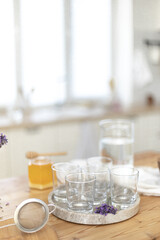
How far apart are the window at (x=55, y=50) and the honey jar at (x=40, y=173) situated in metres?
1.97

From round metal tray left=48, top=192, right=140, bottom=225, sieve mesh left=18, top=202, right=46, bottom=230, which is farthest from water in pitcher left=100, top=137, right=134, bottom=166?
sieve mesh left=18, top=202, right=46, bottom=230

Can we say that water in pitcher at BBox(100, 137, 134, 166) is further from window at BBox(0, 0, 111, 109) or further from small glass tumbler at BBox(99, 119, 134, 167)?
window at BBox(0, 0, 111, 109)

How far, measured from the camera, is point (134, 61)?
12.4 feet

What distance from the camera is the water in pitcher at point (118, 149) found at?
58.2 inches

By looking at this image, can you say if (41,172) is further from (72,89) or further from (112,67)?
(112,67)

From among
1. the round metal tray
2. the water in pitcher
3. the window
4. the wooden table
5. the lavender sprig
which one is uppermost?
the window

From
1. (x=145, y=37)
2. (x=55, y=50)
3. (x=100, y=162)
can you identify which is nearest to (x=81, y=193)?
(x=100, y=162)

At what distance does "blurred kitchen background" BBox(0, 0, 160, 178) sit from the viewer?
2912mm

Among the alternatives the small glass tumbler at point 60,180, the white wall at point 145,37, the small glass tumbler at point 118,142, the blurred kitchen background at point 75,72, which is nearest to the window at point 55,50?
the blurred kitchen background at point 75,72

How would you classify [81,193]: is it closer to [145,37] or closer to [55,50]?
[55,50]

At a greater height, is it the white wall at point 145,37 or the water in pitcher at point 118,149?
the white wall at point 145,37

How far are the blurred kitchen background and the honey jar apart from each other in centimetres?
132

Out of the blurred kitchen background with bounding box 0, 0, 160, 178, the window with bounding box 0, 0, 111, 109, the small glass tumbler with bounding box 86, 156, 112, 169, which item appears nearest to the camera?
the small glass tumbler with bounding box 86, 156, 112, 169

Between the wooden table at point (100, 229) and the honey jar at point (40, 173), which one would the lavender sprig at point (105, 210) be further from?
the honey jar at point (40, 173)
